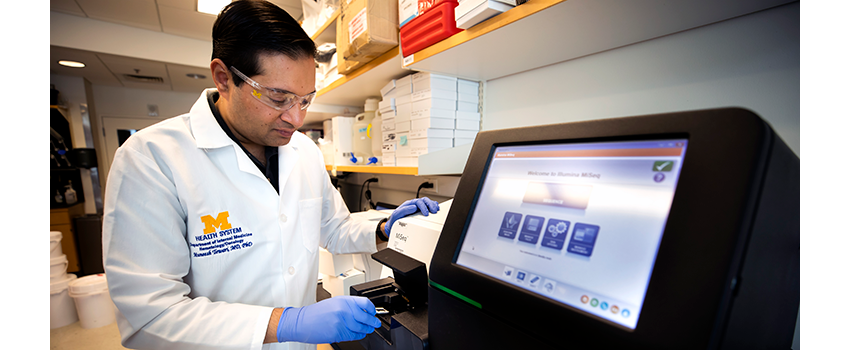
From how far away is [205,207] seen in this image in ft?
2.79

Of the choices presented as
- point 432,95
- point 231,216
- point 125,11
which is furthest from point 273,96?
point 125,11

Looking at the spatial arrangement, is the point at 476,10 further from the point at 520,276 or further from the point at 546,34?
the point at 520,276

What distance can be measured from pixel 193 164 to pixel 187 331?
42cm

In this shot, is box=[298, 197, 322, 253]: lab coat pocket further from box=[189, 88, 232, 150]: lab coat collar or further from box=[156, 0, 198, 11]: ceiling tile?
box=[156, 0, 198, 11]: ceiling tile

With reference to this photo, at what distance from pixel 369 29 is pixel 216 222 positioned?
79 cm

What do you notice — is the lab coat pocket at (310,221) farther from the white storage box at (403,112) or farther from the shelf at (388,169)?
the white storage box at (403,112)

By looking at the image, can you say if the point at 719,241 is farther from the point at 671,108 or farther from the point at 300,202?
the point at 300,202

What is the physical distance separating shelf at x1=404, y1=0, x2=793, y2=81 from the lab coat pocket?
22.8 inches

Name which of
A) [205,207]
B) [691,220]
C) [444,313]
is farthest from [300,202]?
[691,220]

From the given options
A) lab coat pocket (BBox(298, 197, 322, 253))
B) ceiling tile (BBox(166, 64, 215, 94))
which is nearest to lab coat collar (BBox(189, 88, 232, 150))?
lab coat pocket (BBox(298, 197, 322, 253))

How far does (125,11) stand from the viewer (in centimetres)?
298

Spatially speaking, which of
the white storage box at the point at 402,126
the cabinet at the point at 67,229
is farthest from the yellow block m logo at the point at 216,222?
the cabinet at the point at 67,229

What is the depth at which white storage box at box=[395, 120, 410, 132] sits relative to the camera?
1.35 metres

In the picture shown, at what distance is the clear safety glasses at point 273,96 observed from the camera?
864 millimetres
